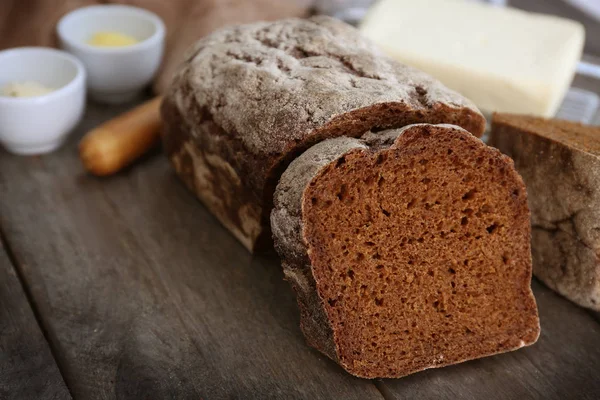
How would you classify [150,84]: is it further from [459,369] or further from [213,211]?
[459,369]

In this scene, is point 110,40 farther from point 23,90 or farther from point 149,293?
point 149,293

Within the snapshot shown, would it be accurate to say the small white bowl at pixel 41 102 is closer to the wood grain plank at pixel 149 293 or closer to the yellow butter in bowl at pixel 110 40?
the wood grain plank at pixel 149 293

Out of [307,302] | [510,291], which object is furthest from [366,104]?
[510,291]

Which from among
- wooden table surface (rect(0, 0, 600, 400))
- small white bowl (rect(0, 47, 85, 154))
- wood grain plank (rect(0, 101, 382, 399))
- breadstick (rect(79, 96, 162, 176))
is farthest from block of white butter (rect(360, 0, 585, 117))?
small white bowl (rect(0, 47, 85, 154))

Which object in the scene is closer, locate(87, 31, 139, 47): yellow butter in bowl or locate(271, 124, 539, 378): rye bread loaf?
locate(271, 124, 539, 378): rye bread loaf

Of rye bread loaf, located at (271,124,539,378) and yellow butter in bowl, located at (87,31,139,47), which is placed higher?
rye bread loaf, located at (271,124,539,378)

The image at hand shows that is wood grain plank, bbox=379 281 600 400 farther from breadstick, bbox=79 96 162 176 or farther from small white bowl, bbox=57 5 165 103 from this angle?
small white bowl, bbox=57 5 165 103

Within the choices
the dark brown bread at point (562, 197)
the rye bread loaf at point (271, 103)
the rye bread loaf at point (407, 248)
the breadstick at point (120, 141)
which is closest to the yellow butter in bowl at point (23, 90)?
the breadstick at point (120, 141)
